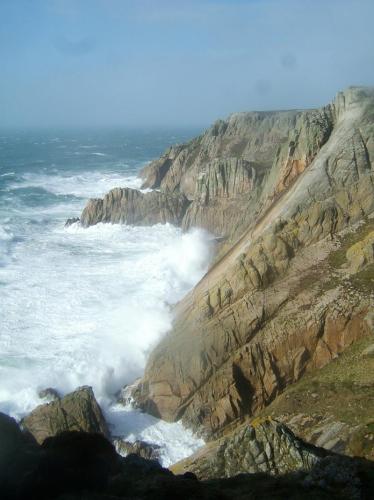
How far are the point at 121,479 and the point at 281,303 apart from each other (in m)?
11.3

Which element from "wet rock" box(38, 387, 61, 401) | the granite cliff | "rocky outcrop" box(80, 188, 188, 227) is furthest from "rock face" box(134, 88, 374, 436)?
"rocky outcrop" box(80, 188, 188, 227)

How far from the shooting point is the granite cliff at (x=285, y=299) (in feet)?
67.7

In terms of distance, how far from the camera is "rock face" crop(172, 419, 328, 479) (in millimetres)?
12617

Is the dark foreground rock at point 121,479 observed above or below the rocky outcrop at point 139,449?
above

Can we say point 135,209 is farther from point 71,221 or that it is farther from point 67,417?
point 67,417

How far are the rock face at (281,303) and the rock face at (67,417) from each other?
97.5 inches

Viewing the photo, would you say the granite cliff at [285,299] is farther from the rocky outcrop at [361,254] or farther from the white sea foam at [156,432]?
the white sea foam at [156,432]

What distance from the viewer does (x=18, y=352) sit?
2714 cm

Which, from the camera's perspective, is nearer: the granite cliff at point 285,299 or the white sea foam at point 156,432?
the white sea foam at point 156,432

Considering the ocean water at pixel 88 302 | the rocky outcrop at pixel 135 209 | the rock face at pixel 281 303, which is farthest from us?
the rocky outcrop at pixel 135 209

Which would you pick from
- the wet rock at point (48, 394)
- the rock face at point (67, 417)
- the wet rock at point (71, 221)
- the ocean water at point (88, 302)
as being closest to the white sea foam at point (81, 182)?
the ocean water at point (88, 302)

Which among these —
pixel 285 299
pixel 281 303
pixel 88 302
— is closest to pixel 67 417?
pixel 281 303

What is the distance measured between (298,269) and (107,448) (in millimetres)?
12341

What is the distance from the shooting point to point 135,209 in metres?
56.0
